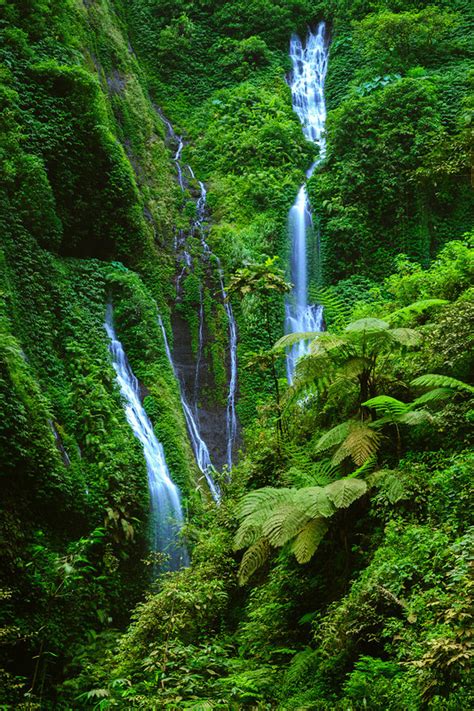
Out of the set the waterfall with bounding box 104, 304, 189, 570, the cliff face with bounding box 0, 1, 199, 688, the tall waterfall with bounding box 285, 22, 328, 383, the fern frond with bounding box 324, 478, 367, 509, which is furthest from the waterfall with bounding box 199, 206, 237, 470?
the fern frond with bounding box 324, 478, 367, 509

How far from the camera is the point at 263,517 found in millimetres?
4734

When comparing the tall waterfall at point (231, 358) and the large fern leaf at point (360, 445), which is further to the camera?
the tall waterfall at point (231, 358)

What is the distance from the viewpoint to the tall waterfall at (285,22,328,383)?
1675 centimetres

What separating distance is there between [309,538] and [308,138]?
68.2 ft

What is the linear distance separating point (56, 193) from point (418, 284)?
8560mm

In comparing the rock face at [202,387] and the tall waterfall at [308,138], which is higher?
the tall waterfall at [308,138]

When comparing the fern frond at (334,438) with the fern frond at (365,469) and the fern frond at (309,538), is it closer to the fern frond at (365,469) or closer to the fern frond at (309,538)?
the fern frond at (365,469)

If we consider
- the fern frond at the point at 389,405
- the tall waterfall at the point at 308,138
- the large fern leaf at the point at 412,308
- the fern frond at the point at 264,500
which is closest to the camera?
the fern frond at the point at 264,500

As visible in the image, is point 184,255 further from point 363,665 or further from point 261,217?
point 363,665

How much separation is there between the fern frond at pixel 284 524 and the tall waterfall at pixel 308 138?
33.4ft

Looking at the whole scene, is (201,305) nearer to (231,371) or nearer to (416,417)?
(231,371)

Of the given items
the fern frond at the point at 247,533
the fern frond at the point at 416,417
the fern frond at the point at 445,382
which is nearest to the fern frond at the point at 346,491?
the fern frond at the point at 247,533

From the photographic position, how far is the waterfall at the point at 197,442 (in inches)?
495

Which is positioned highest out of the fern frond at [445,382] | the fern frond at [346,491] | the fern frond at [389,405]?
the fern frond at [445,382]
